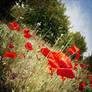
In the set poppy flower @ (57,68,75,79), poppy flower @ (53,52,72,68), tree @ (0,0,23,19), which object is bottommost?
poppy flower @ (57,68,75,79)

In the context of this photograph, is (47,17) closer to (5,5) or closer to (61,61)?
(5,5)

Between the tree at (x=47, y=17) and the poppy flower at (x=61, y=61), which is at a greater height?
the tree at (x=47, y=17)

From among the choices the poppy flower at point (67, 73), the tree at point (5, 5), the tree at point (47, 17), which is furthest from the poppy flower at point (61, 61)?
the tree at point (47, 17)

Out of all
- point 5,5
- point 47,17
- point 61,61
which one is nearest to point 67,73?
point 61,61

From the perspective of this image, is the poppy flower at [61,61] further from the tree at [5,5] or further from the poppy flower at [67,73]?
the tree at [5,5]

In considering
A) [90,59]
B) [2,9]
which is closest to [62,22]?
[2,9]

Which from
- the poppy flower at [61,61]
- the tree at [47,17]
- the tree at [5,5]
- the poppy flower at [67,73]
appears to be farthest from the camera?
the tree at [47,17]

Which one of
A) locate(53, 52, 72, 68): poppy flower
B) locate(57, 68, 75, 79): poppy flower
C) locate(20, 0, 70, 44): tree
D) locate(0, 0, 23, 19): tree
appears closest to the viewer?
locate(57, 68, 75, 79): poppy flower

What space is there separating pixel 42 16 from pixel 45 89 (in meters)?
8.60

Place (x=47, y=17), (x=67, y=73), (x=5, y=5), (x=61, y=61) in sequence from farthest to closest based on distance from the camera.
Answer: (x=47, y=17)
(x=5, y=5)
(x=61, y=61)
(x=67, y=73)

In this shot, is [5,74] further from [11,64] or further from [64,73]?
[64,73]

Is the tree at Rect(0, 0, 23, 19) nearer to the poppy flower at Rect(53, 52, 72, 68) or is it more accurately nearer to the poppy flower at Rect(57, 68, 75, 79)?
the poppy flower at Rect(53, 52, 72, 68)

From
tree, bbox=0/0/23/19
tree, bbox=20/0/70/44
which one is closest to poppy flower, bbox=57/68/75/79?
tree, bbox=0/0/23/19

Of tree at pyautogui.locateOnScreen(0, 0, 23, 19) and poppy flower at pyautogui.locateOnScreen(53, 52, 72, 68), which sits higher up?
tree at pyautogui.locateOnScreen(0, 0, 23, 19)
